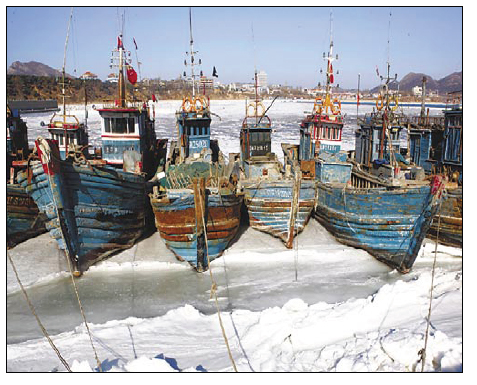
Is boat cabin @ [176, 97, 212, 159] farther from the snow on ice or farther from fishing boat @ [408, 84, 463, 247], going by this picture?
fishing boat @ [408, 84, 463, 247]

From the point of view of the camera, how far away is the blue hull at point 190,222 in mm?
12672

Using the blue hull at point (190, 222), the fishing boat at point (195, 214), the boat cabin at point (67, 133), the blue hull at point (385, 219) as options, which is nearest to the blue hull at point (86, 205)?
the fishing boat at point (195, 214)

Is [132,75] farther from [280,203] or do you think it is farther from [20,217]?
[280,203]

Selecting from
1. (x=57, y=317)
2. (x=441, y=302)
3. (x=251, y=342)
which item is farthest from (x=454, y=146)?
(x=57, y=317)

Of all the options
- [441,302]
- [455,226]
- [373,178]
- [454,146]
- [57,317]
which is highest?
[454,146]

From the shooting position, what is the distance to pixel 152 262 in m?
13.5

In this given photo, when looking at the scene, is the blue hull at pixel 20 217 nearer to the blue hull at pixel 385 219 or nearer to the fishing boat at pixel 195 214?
the fishing boat at pixel 195 214

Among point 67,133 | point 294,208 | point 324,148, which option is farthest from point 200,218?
point 67,133

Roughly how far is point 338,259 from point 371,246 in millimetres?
1279

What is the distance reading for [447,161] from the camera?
50.7ft

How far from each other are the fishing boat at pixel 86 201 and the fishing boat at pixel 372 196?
723cm

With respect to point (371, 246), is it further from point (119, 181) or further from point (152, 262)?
point (119, 181)

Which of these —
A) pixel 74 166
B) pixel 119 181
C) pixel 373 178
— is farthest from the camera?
pixel 373 178

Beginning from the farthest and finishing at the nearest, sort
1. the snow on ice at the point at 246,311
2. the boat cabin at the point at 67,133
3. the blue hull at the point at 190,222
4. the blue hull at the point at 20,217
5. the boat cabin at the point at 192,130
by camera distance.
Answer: the boat cabin at the point at 192,130, the boat cabin at the point at 67,133, the blue hull at the point at 20,217, the blue hull at the point at 190,222, the snow on ice at the point at 246,311
